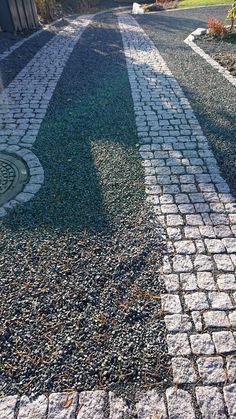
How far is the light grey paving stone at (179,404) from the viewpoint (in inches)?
83.3

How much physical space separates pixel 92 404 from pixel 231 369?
3.28 ft

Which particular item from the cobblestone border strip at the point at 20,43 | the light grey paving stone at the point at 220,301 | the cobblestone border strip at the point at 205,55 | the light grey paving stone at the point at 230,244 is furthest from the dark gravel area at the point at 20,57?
the light grey paving stone at the point at 220,301

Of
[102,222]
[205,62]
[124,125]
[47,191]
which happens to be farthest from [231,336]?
[205,62]

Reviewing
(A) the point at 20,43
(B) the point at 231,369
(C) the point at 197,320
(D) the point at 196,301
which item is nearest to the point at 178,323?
(C) the point at 197,320

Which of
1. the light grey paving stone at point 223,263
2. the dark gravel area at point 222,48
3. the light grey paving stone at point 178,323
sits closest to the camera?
the light grey paving stone at point 178,323

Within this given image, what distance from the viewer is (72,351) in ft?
8.02

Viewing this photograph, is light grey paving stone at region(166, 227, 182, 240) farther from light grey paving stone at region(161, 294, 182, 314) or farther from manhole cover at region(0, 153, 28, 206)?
manhole cover at region(0, 153, 28, 206)

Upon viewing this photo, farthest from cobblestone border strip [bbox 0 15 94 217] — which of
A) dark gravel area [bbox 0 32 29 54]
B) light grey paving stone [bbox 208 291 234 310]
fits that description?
light grey paving stone [bbox 208 291 234 310]

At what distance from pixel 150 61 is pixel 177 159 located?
5.36 metres

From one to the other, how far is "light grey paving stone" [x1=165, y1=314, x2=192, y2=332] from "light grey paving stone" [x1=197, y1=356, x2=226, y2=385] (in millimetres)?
263

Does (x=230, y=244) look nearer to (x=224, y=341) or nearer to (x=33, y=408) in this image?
(x=224, y=341)

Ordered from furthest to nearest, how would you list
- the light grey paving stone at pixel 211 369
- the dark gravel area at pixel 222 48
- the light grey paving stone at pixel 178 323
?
the dark gravel area at pixel 222 48 → the light grey paving stone at pixel 178 323 → the light grey paving stone at pixel 211 369

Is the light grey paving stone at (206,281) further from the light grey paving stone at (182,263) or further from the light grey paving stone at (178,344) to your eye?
the light grey paving stone at (178,344)

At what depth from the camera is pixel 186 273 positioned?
3031 mm
